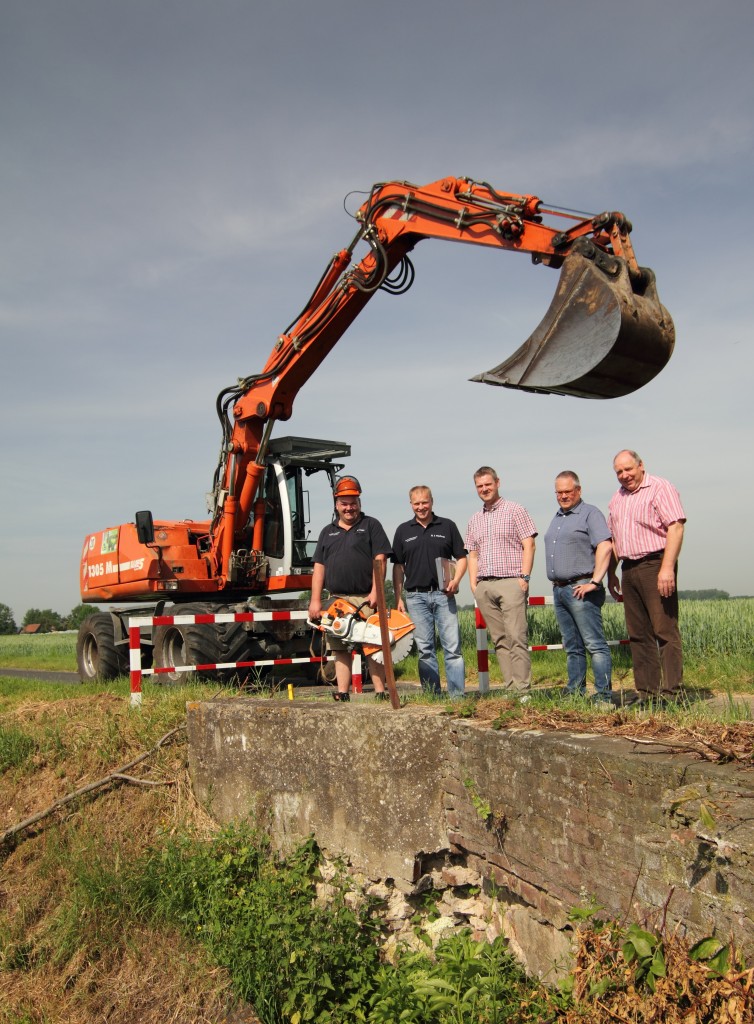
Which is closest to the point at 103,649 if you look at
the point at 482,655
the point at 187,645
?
the point at 187,645

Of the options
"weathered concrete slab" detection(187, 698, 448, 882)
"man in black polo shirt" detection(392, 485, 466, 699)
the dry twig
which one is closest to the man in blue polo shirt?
"man in black polo shirt" detection(392, 485, 466, 699)

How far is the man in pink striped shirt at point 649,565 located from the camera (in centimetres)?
549

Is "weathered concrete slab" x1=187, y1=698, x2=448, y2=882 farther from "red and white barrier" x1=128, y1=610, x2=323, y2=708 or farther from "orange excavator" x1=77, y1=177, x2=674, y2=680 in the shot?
"orange excavator" x1=77, y1=177, x2=674, y2=680

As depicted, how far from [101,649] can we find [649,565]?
917 cm

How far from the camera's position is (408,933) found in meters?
4.54

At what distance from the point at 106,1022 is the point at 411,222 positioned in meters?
6.94

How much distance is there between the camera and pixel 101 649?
12.5 meters

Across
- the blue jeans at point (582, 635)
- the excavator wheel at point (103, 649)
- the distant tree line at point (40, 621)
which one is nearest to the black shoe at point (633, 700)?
the blue jeans at point (582, 635)

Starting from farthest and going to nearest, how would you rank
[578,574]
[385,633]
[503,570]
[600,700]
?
[503,570] → [578,574] → [600,700] → [385,633]

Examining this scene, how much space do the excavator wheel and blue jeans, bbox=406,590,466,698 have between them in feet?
24.1

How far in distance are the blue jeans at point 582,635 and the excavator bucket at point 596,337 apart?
1588 millimetres

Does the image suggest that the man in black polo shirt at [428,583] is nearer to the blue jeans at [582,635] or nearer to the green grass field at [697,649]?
the blue jeans at [582,635]

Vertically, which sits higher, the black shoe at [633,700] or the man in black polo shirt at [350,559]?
the man in black polo shirt at [350,559]

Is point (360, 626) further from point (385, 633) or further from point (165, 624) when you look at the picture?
point (165, 624)
